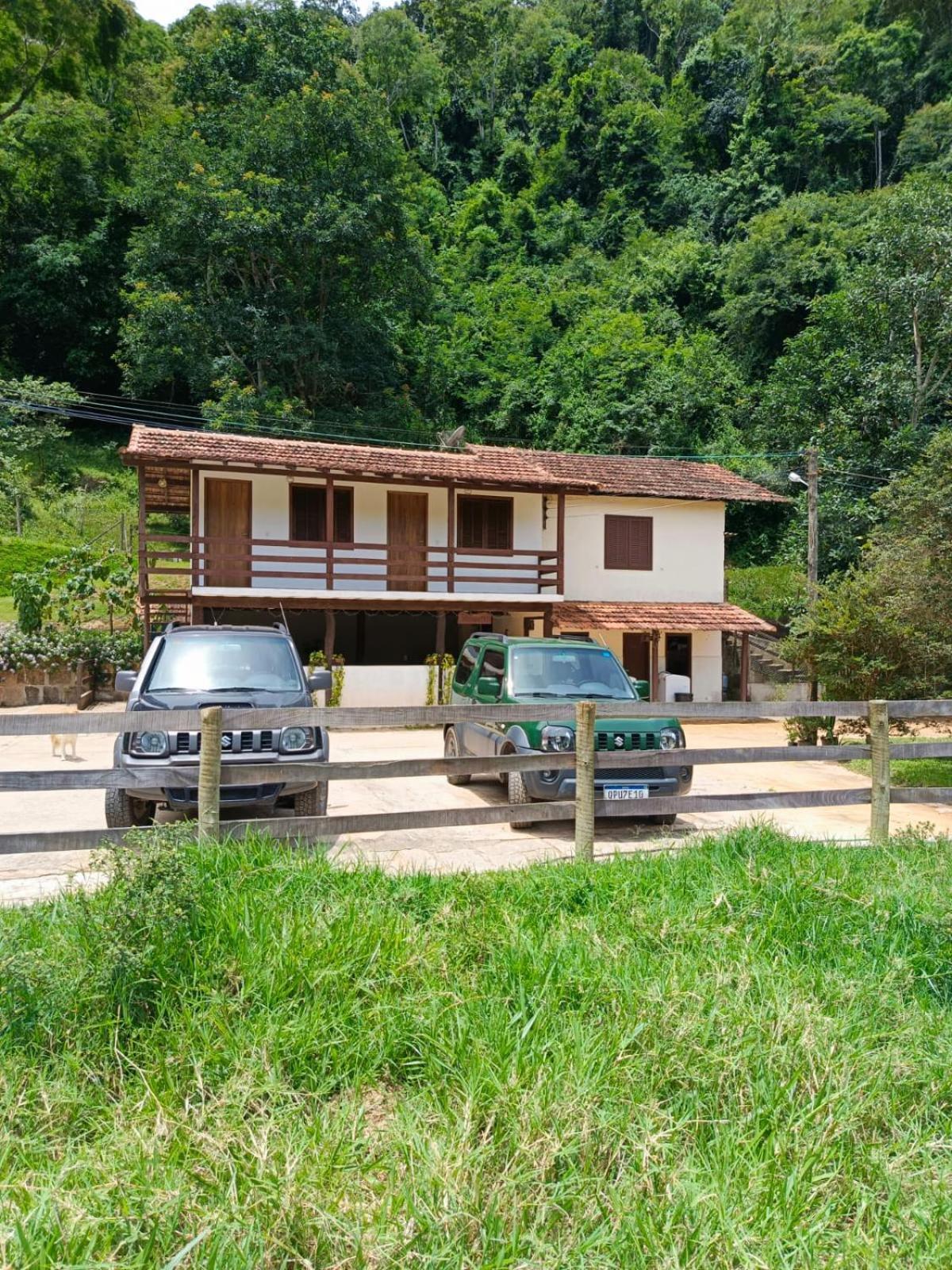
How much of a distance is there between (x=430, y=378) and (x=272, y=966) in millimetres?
35522

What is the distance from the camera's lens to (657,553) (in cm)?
2397

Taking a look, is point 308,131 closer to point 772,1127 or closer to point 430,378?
point 430,378

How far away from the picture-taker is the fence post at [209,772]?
5.05m

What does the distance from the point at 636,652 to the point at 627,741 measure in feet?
52.2

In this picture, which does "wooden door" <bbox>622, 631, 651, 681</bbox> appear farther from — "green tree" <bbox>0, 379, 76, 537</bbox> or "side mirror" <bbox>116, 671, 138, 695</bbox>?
"green tree" <bbox>0, 379, 76, 537</bbox>

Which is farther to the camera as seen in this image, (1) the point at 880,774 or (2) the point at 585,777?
(1) the point at 880,774

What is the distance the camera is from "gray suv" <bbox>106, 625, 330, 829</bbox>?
6652mm

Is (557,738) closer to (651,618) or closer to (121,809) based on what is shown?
(121,809)

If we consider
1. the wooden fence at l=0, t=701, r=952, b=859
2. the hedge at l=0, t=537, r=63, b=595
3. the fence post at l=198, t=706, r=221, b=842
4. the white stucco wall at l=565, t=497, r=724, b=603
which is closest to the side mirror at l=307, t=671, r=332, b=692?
the wooden fence at l=0, t=701, r=952, b=859

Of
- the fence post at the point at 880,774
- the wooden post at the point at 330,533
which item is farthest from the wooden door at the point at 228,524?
the fence post at the point at 880,774

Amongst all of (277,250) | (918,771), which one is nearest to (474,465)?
(918,771)

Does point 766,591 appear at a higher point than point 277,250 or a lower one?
lower

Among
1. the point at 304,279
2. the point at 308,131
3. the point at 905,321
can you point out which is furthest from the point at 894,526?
the point at 308,131

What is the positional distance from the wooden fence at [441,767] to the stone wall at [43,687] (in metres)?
13.4
